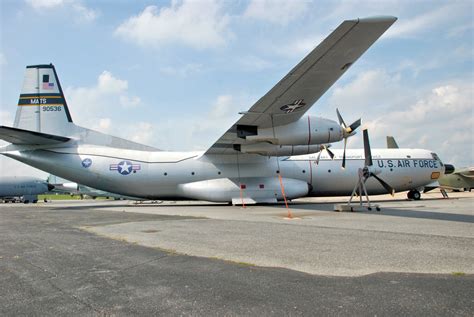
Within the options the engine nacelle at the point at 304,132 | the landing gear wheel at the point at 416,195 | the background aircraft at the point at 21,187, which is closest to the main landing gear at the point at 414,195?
the landing gear wheel at the point at 416,195

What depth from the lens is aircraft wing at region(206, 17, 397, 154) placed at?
34.8 feet

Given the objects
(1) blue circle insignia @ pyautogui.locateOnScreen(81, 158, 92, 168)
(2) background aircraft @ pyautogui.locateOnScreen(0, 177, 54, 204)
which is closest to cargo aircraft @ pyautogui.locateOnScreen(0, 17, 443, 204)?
(1) blue circle insignia @ pyautogui.locateOnScreen(81, 158, 92, 168)

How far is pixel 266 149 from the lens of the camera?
728 inches

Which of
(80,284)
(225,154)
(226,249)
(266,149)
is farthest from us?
(225,154)

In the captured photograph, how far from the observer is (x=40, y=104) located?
19.5 m

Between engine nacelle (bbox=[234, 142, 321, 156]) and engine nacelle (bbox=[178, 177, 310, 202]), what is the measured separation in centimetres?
185

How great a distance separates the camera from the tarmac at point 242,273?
10.9 ft

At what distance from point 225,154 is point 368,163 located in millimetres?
8086

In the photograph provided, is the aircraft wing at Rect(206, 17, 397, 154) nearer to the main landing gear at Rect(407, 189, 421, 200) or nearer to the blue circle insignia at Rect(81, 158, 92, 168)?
the blue circle insignia at Rect(81, 158, 92, 168)

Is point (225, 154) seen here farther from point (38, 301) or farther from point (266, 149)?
point (38, 301)

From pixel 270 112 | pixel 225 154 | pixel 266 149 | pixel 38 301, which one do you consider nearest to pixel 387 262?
pixel 38 301

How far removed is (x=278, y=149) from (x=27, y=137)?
1339cm

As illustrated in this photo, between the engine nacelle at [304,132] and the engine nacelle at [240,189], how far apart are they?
3617 millimetres

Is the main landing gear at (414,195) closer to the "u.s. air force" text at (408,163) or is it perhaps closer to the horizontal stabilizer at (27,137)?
the "u.s. air force" text at (408,163)
